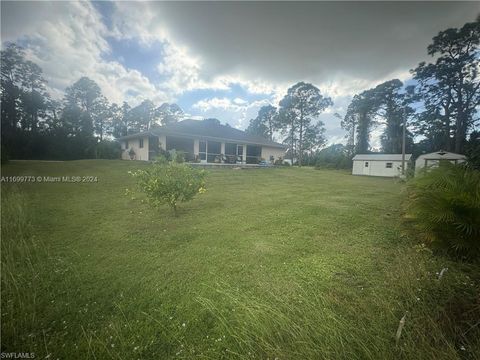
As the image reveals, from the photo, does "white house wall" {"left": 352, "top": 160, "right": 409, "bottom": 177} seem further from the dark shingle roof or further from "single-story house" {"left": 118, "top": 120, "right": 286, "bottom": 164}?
the dark shingle roof

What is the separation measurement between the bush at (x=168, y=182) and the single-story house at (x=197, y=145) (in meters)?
11.4

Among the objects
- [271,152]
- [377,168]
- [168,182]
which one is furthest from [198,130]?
[377,168]

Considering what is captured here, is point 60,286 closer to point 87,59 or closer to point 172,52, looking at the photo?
point 87,59

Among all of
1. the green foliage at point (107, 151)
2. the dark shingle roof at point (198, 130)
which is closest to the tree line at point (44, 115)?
the green foliage at point (107, 151)

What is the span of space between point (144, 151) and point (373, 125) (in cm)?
4365

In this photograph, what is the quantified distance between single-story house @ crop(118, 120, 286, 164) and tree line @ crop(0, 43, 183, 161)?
6.17 metres

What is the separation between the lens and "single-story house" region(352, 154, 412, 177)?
91.5 ft

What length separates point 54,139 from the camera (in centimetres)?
2600

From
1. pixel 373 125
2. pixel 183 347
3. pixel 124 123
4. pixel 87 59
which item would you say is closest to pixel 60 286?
pixel 183 347

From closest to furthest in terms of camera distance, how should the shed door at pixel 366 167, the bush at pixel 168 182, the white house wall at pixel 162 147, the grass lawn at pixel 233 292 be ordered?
the grass lawn at pixel 233 292
the bush at pixel 168 182
the white house wall at pixel 162 147
the shed door at pixel 366 167

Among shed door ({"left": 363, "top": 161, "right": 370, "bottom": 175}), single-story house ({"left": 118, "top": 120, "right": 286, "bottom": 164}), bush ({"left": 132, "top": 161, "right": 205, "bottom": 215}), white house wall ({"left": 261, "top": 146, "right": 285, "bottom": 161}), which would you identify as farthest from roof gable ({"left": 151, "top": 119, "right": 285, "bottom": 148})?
shed door ({"left": 363, "top": 161, "right": 370, "bottom": 175})

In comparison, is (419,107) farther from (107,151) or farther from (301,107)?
(107,151)

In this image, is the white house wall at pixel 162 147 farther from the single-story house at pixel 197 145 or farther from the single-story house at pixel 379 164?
the single-story house at pixel 379 164

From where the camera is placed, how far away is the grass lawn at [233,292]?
6.98 feet
